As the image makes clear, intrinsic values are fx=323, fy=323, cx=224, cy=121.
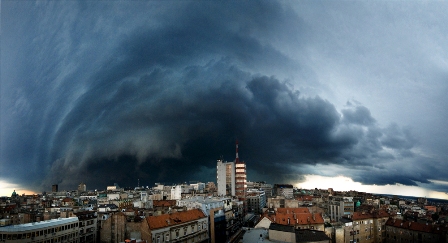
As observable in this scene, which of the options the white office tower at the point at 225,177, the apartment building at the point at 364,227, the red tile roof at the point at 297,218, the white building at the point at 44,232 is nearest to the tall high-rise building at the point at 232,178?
the white office tower at the point at 225,177

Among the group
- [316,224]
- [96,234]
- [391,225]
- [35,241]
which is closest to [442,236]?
[391,225]

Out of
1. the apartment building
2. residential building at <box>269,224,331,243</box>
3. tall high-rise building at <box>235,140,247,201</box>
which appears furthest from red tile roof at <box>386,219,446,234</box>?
tall high-rise building at <box>235,140,247,201</box>

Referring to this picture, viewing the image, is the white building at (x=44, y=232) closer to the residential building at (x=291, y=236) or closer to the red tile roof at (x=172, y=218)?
the red tile roof at (x=172, y=218)

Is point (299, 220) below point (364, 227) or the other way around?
the other way around

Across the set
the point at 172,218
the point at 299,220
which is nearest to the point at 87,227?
the point at 172,218

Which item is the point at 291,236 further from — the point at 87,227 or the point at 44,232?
the point at 87,227

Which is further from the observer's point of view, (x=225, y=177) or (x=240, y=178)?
(x=225, y=177)

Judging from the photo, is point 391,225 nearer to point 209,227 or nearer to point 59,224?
point 209,227

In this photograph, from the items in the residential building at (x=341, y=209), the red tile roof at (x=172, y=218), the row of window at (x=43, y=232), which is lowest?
the residential building at (x=341, y=209)
